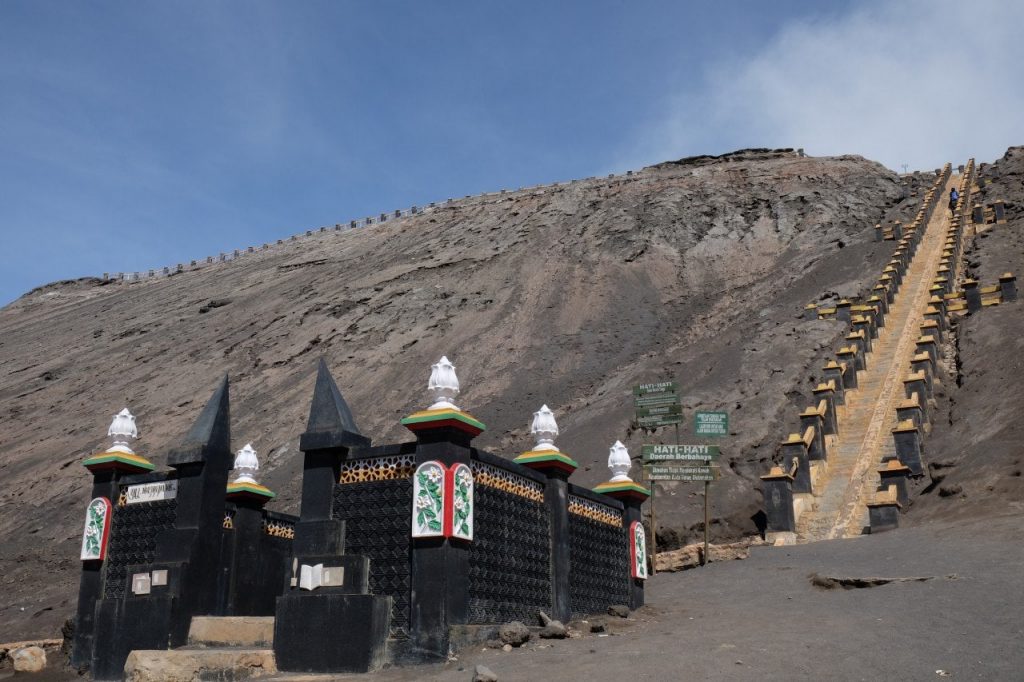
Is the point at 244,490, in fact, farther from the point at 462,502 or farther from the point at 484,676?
the point at 484,676

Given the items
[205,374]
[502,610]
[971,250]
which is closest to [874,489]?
[502,610]

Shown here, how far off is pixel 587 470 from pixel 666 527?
383 cm

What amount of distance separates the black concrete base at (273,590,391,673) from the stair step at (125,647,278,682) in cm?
24

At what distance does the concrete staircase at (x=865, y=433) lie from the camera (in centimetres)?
1805

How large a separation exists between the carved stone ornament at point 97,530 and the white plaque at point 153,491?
0.47 meters

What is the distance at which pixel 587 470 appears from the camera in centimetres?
2297

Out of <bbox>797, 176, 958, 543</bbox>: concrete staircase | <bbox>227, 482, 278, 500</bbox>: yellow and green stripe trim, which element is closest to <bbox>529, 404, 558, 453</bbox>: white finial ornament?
<bbox>227, 482, 278, 500</bbox>: yellow and green stripe trim

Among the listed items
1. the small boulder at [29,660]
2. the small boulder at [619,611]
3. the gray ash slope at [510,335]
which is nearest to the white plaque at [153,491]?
the small boulder at [29,660]

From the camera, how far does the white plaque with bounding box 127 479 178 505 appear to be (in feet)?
38.8

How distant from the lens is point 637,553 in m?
13.3

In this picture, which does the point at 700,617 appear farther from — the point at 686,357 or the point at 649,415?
the point at 686,357

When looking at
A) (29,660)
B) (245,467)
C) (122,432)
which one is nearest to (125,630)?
(245,467)

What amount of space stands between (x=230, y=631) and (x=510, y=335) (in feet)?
87.5

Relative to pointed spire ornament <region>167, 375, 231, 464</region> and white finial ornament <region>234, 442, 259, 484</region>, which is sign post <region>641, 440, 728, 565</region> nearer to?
white finial ornament <region>234, 442, 259, 484</region>
